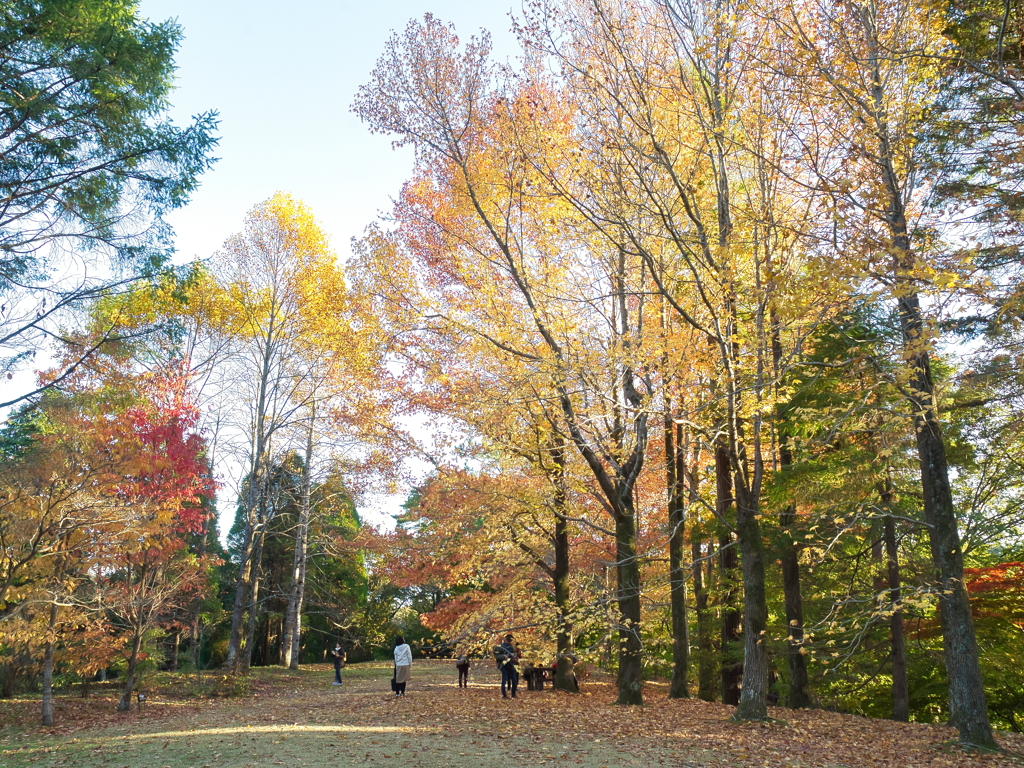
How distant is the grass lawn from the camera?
7.02 meters

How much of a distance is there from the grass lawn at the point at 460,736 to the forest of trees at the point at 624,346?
2.86ft

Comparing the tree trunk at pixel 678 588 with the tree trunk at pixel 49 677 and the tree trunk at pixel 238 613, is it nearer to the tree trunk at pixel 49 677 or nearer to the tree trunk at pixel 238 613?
the tree trunk at pixel 238 613

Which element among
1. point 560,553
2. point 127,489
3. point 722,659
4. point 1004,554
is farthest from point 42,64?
point 1004,554

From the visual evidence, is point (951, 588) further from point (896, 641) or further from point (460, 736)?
point (460, 736)

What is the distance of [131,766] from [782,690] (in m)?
12.2

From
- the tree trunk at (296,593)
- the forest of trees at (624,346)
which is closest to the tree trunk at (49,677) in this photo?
the forest of trees at (624,346)

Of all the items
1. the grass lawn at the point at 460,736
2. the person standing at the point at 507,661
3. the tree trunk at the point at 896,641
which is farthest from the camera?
the person standing at the point at 507,661

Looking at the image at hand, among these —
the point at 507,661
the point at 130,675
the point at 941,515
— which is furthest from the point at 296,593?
the point at 941,515

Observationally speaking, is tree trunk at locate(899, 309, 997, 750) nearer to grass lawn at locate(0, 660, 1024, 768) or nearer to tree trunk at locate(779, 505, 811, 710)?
grass lawn at locate(0, 660, 1024, 768)

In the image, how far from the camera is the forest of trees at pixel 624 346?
25.2 feet

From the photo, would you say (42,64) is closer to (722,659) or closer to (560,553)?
(560,553)

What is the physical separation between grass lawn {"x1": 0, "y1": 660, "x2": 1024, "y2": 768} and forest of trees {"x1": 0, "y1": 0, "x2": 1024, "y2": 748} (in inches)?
34.4

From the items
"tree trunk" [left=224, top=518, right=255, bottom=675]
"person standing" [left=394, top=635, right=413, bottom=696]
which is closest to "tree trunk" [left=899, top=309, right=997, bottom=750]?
"person standing" [left=394, top=635, right=413, bottom=696]

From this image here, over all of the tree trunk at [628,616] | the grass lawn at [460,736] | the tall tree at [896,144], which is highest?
the tall tree at [896,144]
